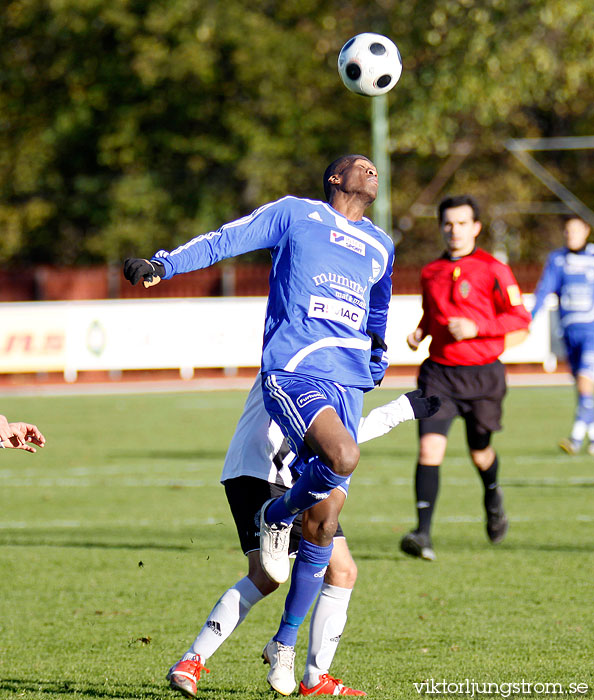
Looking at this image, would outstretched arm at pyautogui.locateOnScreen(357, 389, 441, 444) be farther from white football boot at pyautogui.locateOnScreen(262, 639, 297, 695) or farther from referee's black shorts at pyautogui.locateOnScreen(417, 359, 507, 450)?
referee's black shorts at pyautogui.locateOnScreen(417, 359, 507, 450)

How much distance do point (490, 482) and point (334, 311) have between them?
11.7ft

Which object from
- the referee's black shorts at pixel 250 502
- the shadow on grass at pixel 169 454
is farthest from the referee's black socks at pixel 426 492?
the shadow on grass at pixel 169 454

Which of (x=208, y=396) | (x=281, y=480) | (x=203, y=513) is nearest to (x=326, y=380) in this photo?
(x=281, y=480)

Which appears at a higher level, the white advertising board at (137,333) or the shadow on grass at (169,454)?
the white advertising board at (137,333)

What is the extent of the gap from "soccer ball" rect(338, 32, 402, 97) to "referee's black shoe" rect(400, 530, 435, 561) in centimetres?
292

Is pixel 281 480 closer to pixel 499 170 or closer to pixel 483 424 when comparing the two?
pixel 483 424

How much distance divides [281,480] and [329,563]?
15.5 inches

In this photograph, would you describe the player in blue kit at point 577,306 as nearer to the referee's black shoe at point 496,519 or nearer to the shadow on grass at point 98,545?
the referee's black shoe at point 496,519

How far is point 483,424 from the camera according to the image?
7938mm

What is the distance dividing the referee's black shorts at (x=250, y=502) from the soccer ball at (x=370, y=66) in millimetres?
2196

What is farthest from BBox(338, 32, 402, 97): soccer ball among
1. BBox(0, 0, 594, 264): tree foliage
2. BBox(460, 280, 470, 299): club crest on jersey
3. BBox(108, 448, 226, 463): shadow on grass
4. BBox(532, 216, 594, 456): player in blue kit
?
BBox(0, 0, 594, 264): tree foliage

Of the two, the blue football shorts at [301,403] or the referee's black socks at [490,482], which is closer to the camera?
the blue football shorts at [301,403]

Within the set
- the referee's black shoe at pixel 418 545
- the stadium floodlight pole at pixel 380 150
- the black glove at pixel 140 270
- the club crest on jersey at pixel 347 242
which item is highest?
the stadium floodlight pole at pixel 380 150

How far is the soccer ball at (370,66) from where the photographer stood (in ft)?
19.7
